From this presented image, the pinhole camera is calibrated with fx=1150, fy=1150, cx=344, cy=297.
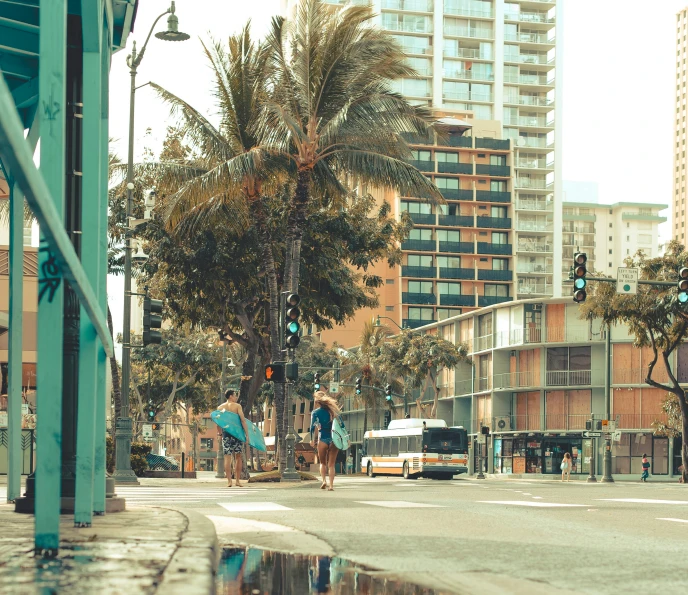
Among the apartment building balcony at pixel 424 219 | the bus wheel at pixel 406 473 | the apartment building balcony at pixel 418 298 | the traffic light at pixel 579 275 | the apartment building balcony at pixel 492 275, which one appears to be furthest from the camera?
the apartment building balcony at pixel 492 275

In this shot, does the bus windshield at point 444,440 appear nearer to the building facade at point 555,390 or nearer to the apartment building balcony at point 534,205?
the building facade at point 555,390

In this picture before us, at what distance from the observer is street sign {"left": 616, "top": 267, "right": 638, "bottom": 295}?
28.6 meters

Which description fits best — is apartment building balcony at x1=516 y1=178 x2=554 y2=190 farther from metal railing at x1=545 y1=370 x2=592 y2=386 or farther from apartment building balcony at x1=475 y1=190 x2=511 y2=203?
metal railing at x1=545 y1=370 x2=592 y2=386

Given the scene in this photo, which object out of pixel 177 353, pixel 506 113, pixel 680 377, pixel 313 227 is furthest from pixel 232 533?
pixel 506 113

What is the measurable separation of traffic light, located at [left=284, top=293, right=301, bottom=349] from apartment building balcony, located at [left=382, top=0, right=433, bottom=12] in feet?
356

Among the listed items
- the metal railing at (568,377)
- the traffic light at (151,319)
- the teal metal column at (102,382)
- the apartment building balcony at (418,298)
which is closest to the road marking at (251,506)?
the teal metal column at (102,382)

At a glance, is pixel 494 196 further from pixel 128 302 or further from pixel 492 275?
pixel 128 302

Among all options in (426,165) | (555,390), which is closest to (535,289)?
(426,165)

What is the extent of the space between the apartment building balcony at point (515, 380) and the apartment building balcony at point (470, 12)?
6165cm

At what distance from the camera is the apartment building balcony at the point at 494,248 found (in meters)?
116

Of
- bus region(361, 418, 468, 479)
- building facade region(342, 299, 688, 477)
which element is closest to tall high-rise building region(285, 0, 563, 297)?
building facade region(342, 299, 688, 477)

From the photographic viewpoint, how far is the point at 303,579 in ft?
19.4

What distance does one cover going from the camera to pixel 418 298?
373ft

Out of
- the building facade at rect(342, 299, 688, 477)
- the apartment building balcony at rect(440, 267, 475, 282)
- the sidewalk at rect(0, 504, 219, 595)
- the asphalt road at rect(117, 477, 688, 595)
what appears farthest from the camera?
the apartment building balcony at rect(440, 267, 475, 282)
